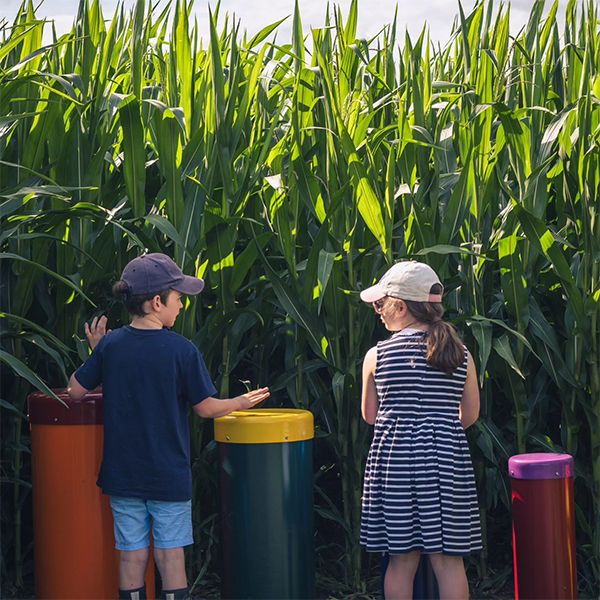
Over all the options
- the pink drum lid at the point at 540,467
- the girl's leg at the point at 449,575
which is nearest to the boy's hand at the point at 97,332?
the girl's leg at the point at 449,575

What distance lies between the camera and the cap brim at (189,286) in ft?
11.6

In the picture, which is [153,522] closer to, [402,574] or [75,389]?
[75,389]

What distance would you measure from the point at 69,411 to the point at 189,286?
0.66 metres

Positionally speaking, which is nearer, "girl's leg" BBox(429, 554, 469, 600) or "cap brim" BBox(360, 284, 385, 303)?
"girl's leg" BBox(429, 554, 469, 600)

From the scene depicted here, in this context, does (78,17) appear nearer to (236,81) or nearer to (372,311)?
(236,81)

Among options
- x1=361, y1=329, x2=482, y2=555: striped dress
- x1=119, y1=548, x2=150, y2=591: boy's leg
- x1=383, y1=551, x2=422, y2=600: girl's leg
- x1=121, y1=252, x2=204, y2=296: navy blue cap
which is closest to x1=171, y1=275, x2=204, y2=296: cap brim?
x1=121, y1=252, x2=204, y2=296: navy blue cap

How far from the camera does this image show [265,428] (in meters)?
3.65

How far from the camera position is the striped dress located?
3.40 meters

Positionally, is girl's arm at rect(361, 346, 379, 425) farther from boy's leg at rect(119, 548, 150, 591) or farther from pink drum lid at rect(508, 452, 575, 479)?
boy's leg at rect(119, 548, 150, 591)

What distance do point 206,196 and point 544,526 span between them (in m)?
1.83

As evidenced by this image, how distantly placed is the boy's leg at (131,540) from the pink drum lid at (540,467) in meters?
1.38

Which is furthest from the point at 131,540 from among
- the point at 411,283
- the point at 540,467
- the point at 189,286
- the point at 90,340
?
the point at 540,467

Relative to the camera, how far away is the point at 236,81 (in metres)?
3.97

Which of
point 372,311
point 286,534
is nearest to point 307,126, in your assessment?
point 372,311
